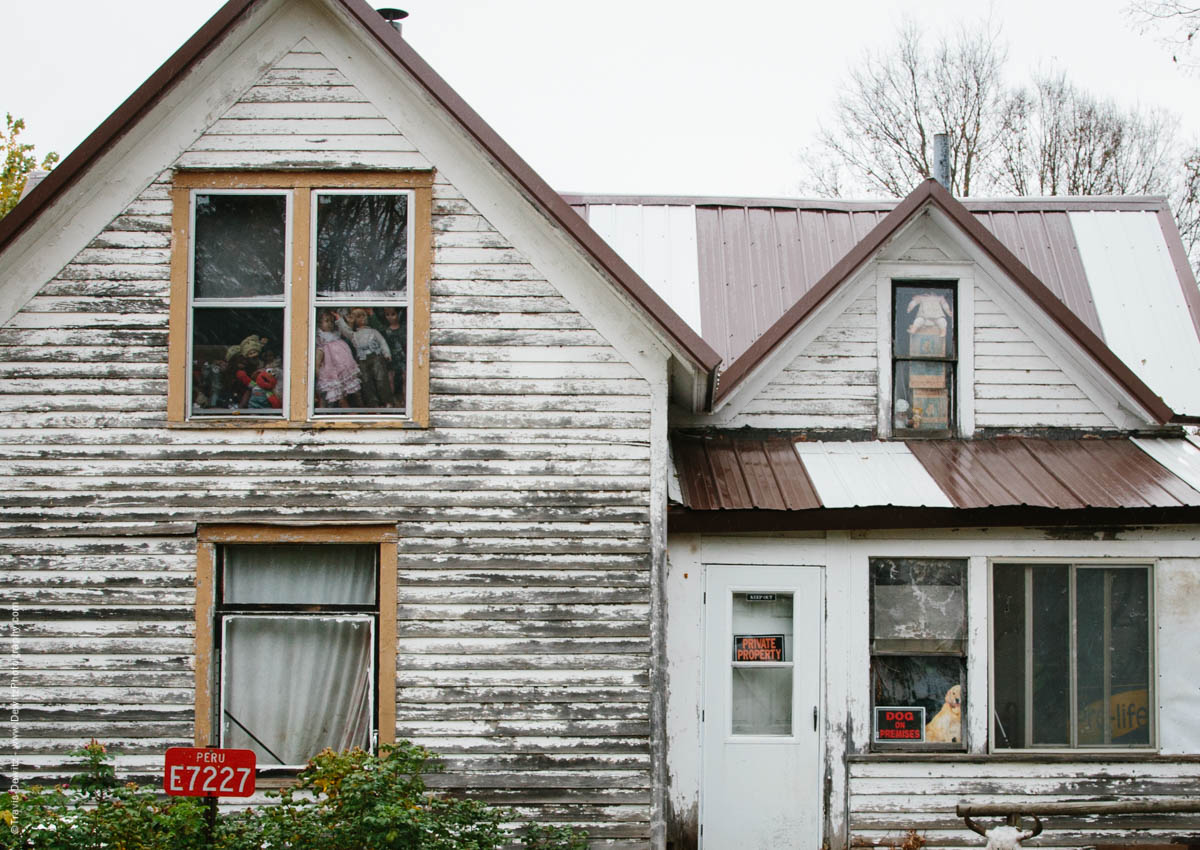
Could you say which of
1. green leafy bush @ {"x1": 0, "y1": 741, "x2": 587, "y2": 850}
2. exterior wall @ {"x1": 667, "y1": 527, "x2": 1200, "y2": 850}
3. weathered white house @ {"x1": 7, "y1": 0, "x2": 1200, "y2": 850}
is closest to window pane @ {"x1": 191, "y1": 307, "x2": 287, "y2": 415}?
weathered white house @ {"x1": 7, "y1": 0, "x2": 1200, "y2": 850}

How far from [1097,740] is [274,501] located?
6695 millimetres

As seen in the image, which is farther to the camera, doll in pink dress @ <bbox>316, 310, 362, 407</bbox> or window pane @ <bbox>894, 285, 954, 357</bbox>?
window pane @ <bbox>894, 285, 954, 357</bbox>

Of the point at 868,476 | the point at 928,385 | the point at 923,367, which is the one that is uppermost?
the point at 923,367

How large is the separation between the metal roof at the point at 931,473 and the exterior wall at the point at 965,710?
1.20 feet

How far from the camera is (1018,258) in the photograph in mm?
10906

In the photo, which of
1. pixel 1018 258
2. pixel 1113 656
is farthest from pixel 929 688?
pixel 1018 258

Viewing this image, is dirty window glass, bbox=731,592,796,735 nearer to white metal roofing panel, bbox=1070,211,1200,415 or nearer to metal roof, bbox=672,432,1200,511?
metal roof, bbox=672,432,1200,511

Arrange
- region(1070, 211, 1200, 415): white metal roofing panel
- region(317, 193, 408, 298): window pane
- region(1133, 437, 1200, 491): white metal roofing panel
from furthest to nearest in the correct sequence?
region(1070, 211, 1200, 415): white metal roofing panel
region(1133, 437, 1200, 491): white metal roofing panel
region(317, 193, 408, 298): window pane

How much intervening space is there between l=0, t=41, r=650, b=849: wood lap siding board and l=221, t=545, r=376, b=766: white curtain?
0.32 m

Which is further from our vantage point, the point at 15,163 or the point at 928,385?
the point at 15,163

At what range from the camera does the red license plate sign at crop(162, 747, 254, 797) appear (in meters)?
6.41

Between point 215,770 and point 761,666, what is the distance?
14.1 ft

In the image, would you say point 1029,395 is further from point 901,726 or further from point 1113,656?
point 901,726

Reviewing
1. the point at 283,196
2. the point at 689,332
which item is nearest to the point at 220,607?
the point at 283,196
